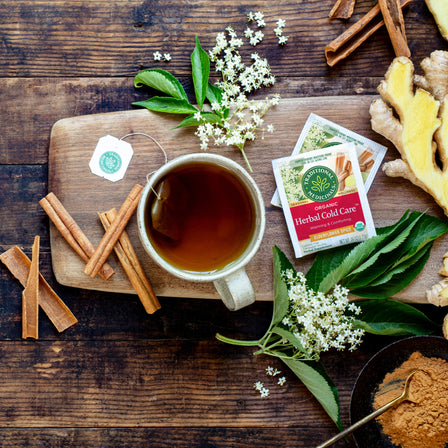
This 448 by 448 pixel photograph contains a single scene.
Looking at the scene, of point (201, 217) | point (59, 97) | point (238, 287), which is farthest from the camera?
point (59, 97)

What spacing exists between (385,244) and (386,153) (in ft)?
0.85

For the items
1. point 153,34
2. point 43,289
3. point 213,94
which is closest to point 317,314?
point 213,94

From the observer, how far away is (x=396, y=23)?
117cm

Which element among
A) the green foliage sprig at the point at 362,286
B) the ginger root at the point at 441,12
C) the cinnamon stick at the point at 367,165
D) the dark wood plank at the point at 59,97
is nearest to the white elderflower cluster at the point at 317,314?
the green foliage sprig at the point at 362,286

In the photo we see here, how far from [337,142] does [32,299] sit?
96cm

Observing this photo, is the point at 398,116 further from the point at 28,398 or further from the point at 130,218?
→ the point at 28,398

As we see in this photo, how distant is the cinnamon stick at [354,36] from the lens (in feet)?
3.83

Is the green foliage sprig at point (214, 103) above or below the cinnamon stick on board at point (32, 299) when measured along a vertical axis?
above

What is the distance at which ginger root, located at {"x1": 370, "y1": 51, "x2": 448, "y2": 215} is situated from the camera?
1.08 m

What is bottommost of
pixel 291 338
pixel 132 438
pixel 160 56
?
pixel 132 438

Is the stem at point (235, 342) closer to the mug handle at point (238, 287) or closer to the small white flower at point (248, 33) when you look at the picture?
the mug handle at point (238, 287)

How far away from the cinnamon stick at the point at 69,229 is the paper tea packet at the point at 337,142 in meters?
0.51


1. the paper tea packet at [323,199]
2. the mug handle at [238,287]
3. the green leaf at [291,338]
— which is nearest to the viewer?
the mug handle at [238,287]

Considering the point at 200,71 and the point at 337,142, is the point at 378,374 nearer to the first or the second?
the point at 337,142
